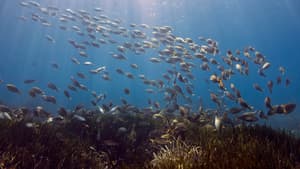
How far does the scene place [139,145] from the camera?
32.7 feet

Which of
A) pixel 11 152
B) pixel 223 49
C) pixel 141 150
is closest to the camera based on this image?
pixel 11 152

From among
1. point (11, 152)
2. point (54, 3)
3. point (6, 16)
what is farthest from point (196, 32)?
point (11, 152)

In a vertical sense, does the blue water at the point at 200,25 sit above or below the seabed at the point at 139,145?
above

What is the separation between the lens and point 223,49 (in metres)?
90.2

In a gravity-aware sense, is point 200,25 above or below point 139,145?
above

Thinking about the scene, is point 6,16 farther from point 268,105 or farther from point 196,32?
point 268,105

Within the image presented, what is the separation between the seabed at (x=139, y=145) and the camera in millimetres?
5215

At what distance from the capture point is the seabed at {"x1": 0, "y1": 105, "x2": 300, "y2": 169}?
17.1 ft

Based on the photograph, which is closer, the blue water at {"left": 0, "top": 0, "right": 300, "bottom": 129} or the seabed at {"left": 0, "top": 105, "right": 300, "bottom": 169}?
the seabed at {"left": 0, "top": 105, "right": 300, "bottom": 169}

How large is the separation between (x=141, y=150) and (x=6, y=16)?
75.0 metres

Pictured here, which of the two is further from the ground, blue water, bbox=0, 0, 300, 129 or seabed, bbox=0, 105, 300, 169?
blue water, bbox=0, 0, 300, 129

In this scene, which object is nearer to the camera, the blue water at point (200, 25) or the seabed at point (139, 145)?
the seabed at point (139, 145)

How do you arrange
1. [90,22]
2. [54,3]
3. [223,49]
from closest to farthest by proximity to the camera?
[90,22]
[54,3]
[223,49]

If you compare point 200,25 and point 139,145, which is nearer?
point 139,145
